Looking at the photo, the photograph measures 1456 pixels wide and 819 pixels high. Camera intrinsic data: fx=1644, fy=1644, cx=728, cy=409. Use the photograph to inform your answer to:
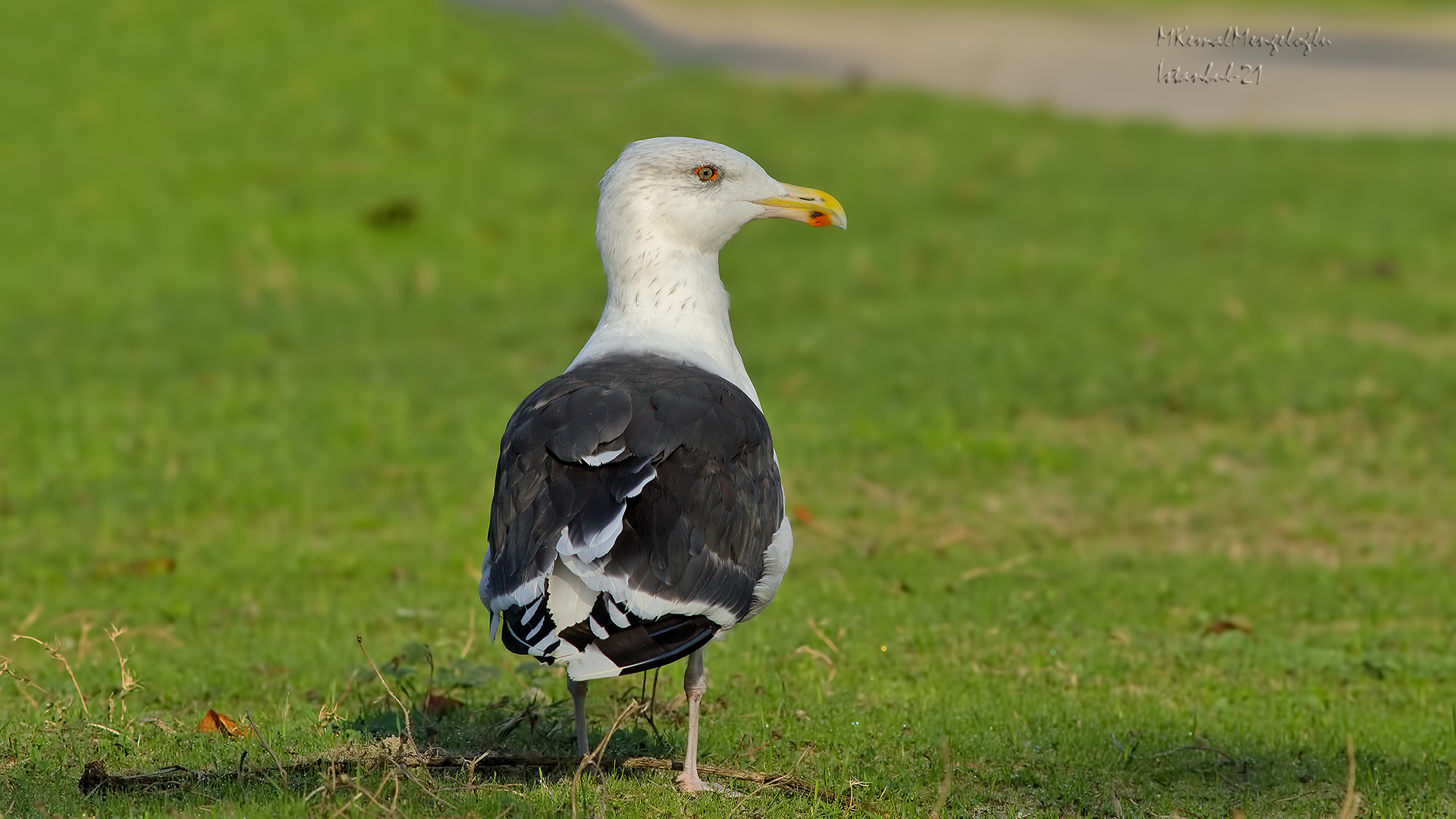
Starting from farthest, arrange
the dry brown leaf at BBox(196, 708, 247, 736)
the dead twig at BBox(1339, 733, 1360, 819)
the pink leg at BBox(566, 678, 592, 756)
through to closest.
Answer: the dry brown leaf at BBox(196, 708, 247, 736), the pink leg at BBox(566, 678, 592, 756), the dead twig at BBox(1339, 733, 1360, 819)

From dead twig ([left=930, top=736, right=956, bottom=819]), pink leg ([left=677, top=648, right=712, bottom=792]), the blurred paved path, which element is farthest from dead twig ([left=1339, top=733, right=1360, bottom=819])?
the blurred paved path

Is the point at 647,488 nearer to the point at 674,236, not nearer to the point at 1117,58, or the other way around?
the point at 674,236

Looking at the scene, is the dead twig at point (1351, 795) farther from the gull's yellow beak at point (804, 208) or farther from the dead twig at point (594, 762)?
the gull's yellow beak at point (804, 208)

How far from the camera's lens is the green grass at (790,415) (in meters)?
6.49

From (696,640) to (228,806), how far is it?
4.79ft

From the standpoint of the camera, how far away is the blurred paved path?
2161cm

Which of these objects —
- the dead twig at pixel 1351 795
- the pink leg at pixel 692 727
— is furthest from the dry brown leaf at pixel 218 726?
the dead twig at pixel 1351 795

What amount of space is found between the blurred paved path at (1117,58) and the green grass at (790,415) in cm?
196

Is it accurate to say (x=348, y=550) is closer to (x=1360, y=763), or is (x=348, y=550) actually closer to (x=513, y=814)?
(x=513, y=814)

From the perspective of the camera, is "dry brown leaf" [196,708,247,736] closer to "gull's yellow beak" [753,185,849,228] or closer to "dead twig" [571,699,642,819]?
"dead twig" [571,699,642,819]

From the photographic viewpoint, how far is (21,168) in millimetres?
18156

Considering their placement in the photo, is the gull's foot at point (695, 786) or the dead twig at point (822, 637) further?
the dead twig at point (822, 637)

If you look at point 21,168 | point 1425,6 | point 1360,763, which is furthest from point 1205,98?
point 1360,763

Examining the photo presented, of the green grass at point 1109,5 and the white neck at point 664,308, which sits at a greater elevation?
the green grass at point 1109,5
